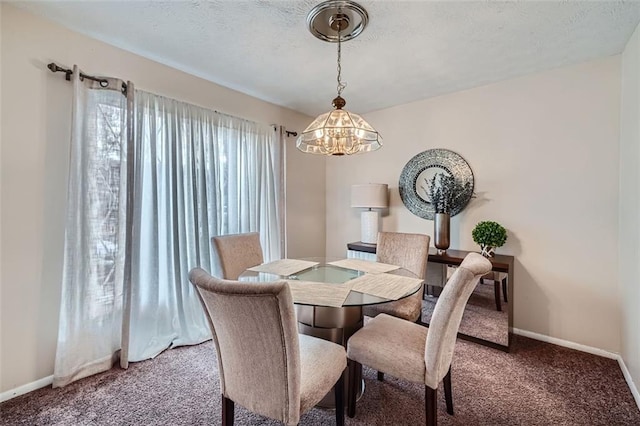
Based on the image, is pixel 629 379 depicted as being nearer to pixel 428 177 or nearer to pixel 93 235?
pixel 428 177

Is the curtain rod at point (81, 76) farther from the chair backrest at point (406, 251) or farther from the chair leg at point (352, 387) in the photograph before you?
the chair leg at point (352, 387)

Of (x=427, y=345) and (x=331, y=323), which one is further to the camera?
(x=331, y=323)

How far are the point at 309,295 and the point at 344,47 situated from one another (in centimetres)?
188

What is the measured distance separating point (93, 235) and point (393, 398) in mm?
2366

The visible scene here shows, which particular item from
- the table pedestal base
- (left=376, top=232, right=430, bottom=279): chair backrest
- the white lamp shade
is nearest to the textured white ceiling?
the white lamp shade

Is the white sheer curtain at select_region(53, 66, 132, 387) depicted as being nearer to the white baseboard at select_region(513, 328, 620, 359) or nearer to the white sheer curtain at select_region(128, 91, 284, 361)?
the white sheer curtain at select_region(128, 91, 284, 361)

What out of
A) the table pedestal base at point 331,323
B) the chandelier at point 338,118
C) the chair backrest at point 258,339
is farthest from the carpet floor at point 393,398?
the chandelier at point 338,118

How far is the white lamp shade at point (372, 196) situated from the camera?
137 inches

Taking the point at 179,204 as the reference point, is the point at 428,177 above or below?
above

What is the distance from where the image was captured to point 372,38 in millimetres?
2148

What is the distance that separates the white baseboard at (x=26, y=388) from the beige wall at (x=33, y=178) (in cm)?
3

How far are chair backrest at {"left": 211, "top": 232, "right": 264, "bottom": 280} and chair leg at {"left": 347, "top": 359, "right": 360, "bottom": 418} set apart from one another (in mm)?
1165

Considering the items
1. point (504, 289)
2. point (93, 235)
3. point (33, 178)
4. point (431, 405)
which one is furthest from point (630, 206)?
point (33, 178)

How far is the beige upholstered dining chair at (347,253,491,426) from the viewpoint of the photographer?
1441mm
